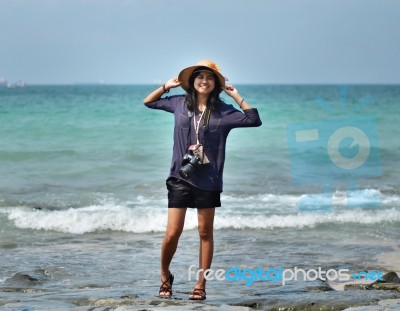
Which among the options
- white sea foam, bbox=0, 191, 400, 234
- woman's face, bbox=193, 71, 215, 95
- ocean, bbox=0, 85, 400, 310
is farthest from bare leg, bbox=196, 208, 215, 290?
white sea foam, bbox=0, 191, 400, 234

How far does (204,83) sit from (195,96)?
0.12m

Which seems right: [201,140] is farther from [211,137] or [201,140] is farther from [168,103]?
[168,103]

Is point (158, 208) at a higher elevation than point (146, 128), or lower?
lower

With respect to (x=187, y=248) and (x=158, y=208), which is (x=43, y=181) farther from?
(x=187, y=248)

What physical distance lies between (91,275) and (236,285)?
5.04 ft

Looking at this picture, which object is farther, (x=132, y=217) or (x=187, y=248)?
(x=132, y=217)

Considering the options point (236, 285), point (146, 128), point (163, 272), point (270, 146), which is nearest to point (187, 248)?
point (236, 285)

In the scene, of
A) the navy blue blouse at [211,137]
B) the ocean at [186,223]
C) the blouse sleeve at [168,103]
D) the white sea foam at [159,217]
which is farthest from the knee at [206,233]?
the white sea foam at [159,217]

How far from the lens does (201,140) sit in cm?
587

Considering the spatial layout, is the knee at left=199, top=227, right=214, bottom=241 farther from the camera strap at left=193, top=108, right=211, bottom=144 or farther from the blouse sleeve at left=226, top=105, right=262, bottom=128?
the blouse sleeve at left=226, top=105, right=262, bottom=128

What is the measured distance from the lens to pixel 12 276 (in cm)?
766

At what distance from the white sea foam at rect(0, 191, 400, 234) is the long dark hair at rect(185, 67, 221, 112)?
17.2 feet

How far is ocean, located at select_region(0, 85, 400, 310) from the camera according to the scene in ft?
21.5

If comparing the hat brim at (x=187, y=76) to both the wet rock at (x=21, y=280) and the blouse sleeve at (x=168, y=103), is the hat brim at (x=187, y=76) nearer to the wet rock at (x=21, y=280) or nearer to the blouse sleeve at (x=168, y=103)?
the blouse sleeve at (x=168, y=103)
